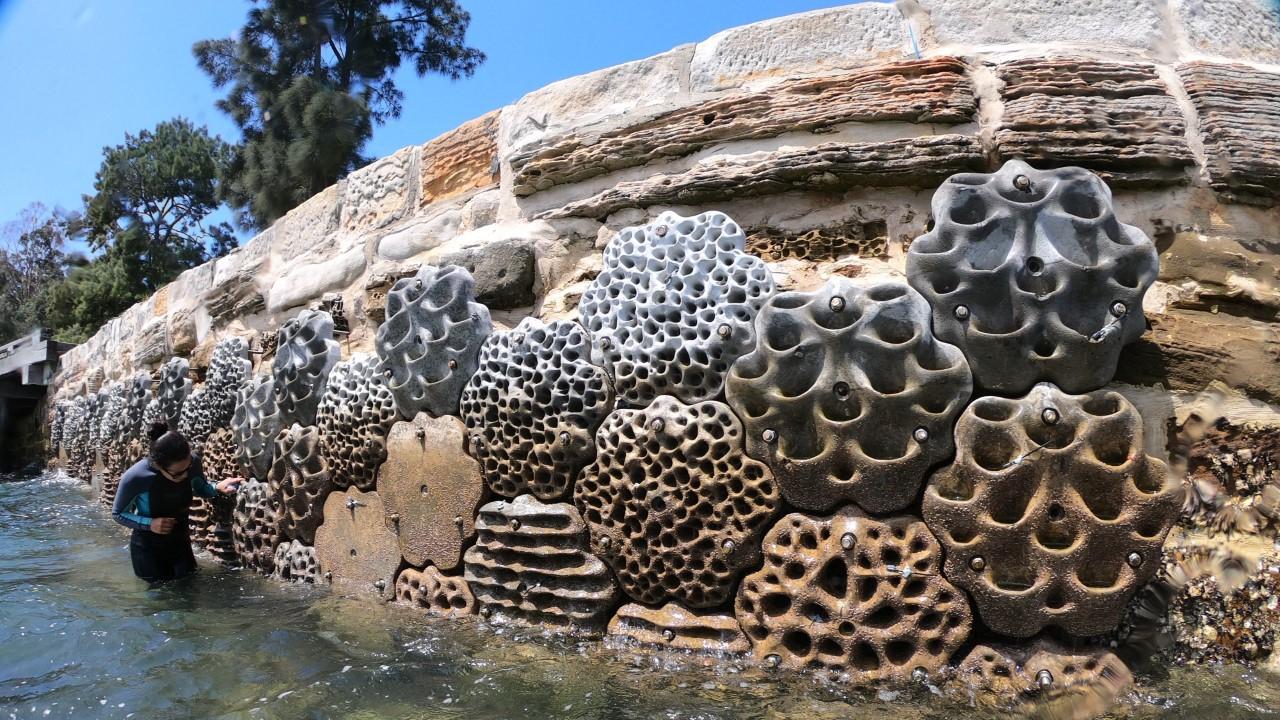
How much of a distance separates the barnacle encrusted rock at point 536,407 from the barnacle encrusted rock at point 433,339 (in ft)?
0.29

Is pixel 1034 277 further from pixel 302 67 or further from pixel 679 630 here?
pixel 302 67

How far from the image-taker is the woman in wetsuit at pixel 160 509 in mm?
3352

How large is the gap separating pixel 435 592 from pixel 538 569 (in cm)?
44

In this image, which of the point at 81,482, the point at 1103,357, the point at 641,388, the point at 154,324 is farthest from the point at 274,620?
the point at 81,482

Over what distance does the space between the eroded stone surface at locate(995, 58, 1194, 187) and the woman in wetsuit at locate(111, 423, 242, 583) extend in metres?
3.32

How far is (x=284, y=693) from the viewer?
189 cm

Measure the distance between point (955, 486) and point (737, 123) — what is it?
1.25 meters

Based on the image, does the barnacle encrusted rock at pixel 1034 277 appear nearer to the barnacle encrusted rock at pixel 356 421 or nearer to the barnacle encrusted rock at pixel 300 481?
the barnacle encrusted rock at pixel 356 421

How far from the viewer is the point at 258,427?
3.47 m

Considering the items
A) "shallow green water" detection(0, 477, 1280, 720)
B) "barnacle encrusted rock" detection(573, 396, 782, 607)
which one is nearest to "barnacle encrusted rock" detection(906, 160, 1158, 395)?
"barnacle encrusted rock" detection(573, 396, 782, 607)

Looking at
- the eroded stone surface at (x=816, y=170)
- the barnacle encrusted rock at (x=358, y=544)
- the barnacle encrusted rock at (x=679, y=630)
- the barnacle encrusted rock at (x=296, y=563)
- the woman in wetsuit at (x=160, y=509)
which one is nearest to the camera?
the barnacle encrusted rock at (x=679, y=630)

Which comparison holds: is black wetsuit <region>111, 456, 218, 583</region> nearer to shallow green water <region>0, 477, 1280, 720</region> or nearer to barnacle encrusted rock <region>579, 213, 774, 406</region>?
shallow green water <region>0, 477, 1280, 720</region>

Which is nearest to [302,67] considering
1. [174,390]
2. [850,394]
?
[174,390]

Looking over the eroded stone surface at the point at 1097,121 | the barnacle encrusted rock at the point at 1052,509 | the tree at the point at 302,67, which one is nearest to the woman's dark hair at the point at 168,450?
the barnacle encrusted rock at the point at 1052,509
